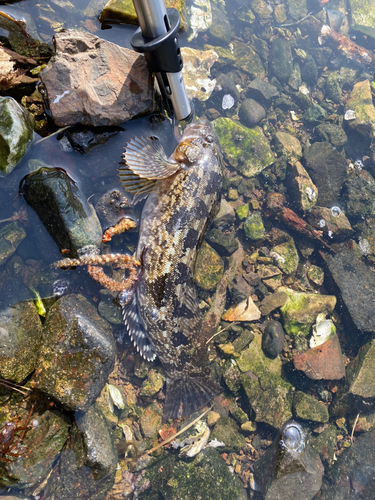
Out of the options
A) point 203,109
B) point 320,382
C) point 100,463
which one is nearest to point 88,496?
point 100,463

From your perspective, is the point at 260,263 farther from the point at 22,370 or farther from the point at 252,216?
the point at 22,370

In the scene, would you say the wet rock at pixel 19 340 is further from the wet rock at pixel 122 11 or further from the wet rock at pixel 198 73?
the wet rock at pixel 198 73

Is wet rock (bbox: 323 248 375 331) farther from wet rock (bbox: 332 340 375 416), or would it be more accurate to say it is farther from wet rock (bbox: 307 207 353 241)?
wet rock (bbox: 332 340 375 416)

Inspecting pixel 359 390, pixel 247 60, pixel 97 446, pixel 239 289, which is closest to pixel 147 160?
pixel 239 289

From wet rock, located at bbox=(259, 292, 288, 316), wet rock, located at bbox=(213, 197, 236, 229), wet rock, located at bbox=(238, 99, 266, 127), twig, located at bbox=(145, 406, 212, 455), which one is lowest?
twig, located at bbox=(145, 406, 212, 455)

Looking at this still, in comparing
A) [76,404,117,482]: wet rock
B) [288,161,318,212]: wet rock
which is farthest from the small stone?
[76,404,117,482]: wet rock
